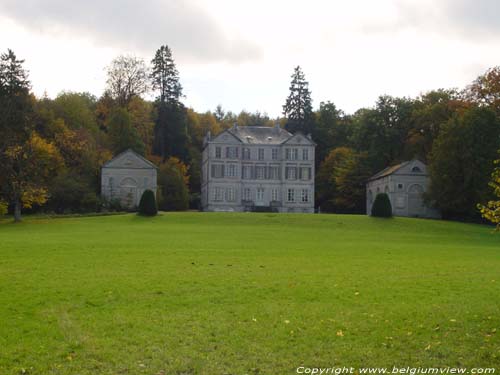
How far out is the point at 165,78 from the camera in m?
81.2

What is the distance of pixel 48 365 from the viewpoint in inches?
331

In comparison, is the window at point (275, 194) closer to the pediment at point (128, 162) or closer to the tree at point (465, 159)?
the pediment at point (128, 162)

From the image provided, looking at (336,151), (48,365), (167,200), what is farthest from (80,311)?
(336,151)

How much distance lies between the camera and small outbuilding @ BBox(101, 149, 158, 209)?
6494cm

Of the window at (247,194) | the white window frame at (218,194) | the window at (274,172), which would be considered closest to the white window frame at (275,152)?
the window at (274,172)

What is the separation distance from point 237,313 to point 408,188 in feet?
187

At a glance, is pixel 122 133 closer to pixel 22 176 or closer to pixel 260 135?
pixel 260 135

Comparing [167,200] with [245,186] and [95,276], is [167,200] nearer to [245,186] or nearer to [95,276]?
[245,186]

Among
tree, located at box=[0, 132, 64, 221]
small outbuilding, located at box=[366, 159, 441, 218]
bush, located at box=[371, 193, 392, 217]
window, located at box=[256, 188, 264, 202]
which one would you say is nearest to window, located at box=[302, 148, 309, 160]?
window, located at box=[256, 188, 264, 202]

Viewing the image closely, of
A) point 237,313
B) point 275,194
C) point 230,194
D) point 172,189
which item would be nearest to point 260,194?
point 275,194

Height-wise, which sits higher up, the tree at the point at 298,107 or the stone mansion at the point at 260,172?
the tree at the point at 298,107

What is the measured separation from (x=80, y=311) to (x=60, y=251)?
39.7 ft

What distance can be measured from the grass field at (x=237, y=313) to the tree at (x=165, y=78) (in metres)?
59.9

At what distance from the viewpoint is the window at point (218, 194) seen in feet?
238
